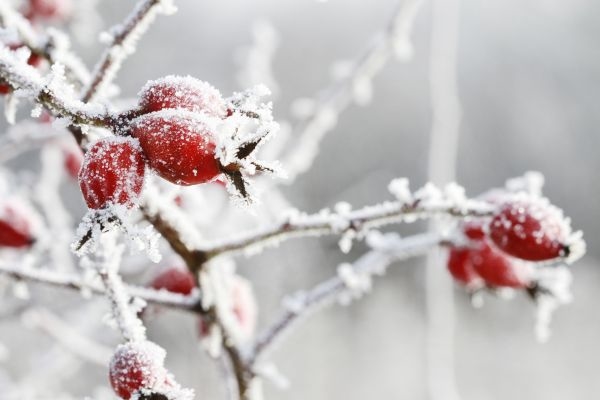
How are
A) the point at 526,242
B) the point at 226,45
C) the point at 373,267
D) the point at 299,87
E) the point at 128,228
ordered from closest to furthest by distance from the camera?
the point at 128,228
the point at 526,242
the point at 373,267
the point at 226,45
the point at 299,87

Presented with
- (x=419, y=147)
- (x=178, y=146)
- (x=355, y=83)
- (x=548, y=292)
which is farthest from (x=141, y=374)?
(x=419, y=147)

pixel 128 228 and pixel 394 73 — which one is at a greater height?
pixel 394 73

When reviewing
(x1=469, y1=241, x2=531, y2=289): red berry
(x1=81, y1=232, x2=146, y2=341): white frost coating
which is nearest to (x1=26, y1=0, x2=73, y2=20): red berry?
(x1=81, y1=232, x2=146, y2=341): white frost coating

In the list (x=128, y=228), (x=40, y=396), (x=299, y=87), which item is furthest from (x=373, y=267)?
(x=299, y=87)

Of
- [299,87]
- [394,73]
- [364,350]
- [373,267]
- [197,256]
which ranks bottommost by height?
[197,256]

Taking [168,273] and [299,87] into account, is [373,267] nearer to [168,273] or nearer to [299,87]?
[168,273]

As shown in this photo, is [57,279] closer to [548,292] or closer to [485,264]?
[485,264]
